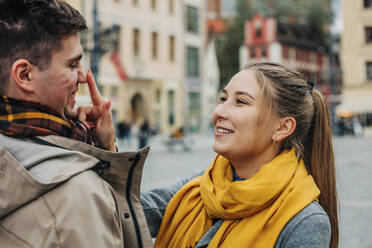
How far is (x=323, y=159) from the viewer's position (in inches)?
90.4

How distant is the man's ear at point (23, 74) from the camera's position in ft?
5.42

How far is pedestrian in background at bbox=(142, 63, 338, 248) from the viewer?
80.1 inches

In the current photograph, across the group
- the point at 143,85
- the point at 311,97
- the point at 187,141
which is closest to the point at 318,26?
the point at 143,85

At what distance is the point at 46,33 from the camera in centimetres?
168

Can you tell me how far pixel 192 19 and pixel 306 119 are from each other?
4034 centimetres

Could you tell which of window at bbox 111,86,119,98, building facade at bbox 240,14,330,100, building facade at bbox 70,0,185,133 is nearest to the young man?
building facade at bbox 70,0,185,133

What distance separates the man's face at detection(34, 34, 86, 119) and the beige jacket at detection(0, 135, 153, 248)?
168mm

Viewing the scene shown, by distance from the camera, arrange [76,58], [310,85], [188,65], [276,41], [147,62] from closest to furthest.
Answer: [76,58]
[310,85]
[147,62]
[188,65]
[276,41]

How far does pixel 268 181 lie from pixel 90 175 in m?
0.78

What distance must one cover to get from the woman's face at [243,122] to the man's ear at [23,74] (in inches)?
32.6

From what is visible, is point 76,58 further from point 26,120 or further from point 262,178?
point 262,178

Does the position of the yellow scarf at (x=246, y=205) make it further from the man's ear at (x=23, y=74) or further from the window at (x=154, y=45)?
the window at (x=154, y=45)

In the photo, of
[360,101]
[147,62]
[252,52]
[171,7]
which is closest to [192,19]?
[171,7]

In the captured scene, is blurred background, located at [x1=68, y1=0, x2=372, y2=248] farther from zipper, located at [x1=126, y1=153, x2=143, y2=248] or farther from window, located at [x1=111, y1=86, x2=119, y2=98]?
zipper, located at [x1=126, y1=153, x2=143, y2=248]
